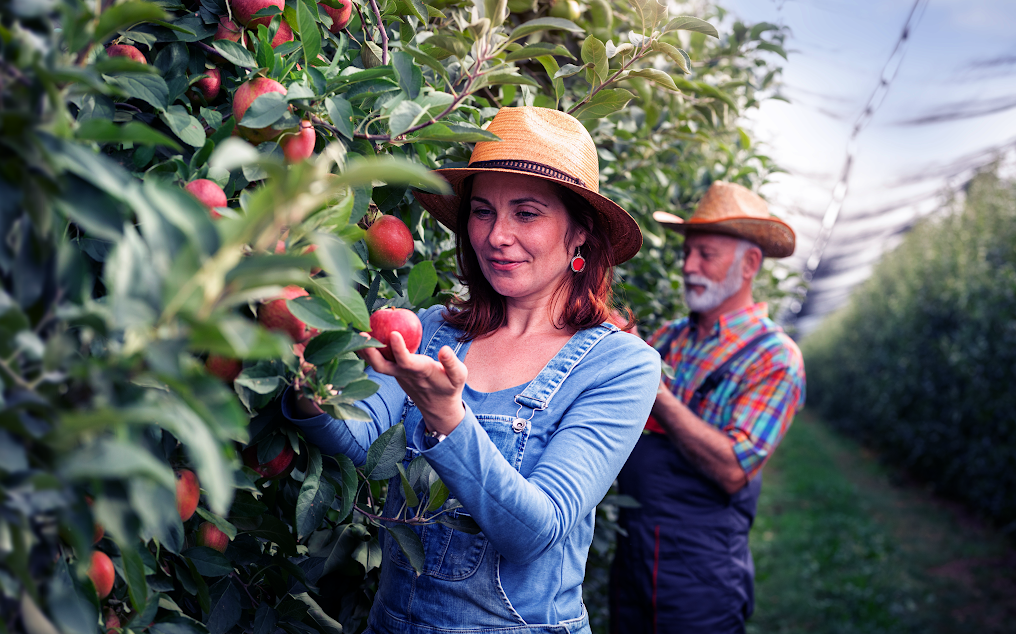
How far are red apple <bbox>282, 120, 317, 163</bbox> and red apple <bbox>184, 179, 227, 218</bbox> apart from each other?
0.16m

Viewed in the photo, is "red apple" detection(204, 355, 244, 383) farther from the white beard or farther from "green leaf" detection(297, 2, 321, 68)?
the white beard

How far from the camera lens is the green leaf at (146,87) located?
38.9 inches

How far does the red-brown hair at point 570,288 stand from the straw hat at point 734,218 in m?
1.31

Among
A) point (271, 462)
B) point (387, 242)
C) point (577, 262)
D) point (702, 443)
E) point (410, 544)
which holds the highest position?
point (387, 242)

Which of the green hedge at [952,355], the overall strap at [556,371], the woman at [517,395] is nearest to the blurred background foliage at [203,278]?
the woman at [517,395]

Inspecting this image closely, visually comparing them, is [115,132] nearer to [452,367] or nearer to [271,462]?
[452,367]

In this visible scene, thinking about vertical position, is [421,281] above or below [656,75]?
below

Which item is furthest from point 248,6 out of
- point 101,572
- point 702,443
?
point 702,443

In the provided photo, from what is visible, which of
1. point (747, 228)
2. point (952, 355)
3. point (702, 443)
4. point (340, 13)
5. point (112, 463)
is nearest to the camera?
point (112, 463)

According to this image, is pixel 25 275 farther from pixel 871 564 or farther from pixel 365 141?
pixel 871 564

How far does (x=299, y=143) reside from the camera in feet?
3.58

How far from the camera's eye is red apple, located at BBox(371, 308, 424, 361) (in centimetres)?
115

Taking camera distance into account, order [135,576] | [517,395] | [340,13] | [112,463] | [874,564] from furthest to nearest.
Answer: [874,564], [517,395], [340,13], [135,576], [112,463]

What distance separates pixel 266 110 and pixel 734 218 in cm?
235
